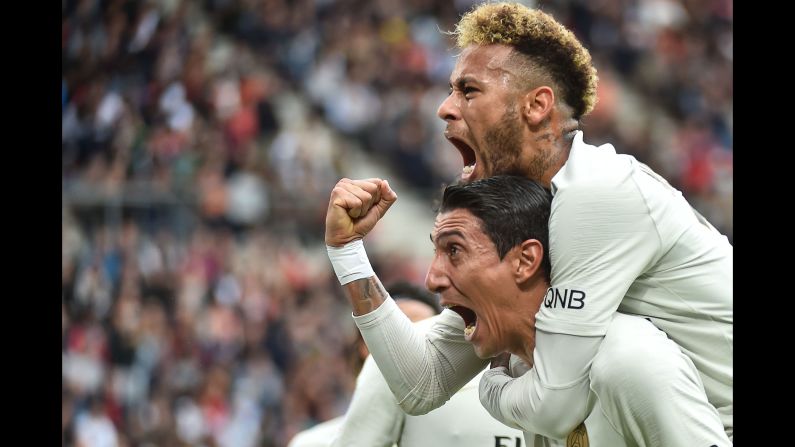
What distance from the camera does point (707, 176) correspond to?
9641 millimetres

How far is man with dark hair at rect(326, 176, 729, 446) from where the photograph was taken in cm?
248

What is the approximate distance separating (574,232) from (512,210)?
21cm

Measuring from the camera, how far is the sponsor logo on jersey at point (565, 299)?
2.63 metres

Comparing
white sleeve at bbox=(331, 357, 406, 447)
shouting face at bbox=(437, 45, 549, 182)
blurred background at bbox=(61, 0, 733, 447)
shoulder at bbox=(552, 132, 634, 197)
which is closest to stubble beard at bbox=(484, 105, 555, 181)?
shouting face at bbox=(437, 45, 549, 182)

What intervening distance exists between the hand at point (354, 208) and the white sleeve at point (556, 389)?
0.60 m

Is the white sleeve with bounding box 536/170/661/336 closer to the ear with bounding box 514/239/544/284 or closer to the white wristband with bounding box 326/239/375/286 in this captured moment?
the ear with bounding box 514/239/544/284

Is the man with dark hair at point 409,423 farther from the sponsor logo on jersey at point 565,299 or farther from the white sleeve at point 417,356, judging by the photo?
the sponsor logo on jersey at point 565,299

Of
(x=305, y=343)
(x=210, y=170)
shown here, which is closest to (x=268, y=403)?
(x=305, y=343)

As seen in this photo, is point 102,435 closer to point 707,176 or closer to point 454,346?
point 707,176

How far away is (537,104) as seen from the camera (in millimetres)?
2947

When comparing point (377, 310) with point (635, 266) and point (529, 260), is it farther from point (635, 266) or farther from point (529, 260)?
point (635, 266)

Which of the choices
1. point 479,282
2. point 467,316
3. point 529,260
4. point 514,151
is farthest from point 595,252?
point 467,316

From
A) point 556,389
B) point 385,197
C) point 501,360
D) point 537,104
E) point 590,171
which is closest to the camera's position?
point 556,389

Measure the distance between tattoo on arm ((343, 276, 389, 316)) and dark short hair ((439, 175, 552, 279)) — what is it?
1.16ft
